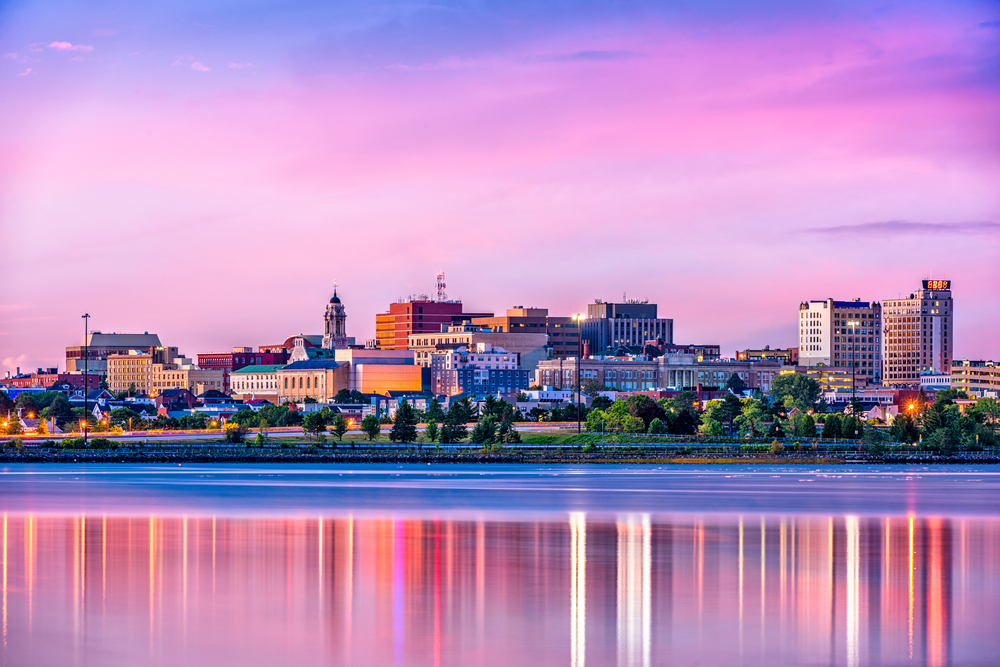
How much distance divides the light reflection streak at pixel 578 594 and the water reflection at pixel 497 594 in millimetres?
75

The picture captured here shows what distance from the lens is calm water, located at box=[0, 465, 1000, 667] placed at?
23.0 meters

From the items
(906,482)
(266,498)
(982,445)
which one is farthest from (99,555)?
(982,445)

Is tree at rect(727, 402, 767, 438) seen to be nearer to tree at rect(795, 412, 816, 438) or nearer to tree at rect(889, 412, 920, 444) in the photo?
tree at rect(795, 412, 816, 438)

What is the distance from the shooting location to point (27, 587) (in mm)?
29469

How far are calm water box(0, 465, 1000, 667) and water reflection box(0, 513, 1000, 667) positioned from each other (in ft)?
0.26

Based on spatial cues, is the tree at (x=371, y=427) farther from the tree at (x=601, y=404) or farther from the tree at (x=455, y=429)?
the tree at (x=601, y=404)

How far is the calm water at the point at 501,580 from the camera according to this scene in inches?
907

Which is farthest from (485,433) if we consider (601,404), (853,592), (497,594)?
(497,594)

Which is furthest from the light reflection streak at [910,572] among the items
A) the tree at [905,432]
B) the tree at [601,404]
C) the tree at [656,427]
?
the tree at [601,404]

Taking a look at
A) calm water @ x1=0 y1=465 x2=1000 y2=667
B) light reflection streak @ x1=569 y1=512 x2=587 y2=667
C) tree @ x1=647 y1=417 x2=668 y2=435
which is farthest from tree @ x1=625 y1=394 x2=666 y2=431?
light reflection streak @ x1=569 y1=512 x2=587 y2=667

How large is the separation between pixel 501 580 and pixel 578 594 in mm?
2622

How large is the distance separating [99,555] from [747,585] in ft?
51.5

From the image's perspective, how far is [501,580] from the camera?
100ft

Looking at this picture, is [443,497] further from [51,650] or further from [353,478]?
[51,650]
